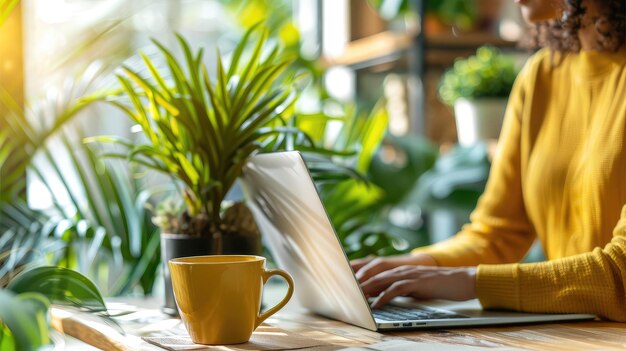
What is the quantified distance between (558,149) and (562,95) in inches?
3.9

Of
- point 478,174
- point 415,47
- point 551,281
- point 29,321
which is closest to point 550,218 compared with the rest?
point 551,281

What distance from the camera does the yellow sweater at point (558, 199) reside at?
1.00m

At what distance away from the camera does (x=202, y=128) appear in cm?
106

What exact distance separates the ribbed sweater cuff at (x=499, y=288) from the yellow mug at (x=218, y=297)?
310 mm

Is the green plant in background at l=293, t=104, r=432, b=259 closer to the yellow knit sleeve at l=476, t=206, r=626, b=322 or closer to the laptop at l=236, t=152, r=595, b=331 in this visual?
the laptop at l=236, t=152, r=595, b=331

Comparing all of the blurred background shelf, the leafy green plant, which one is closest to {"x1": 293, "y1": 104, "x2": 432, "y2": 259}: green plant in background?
the leafy green plant

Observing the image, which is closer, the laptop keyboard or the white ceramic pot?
the laptop keyboard

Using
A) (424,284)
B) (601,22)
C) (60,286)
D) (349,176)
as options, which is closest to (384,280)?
(424,284)

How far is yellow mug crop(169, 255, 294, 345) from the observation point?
82 centimetres

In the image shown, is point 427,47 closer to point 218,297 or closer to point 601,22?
point 601,22

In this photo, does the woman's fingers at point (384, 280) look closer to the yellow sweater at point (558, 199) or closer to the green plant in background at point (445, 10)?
the yellow sweater at point (558, 199)

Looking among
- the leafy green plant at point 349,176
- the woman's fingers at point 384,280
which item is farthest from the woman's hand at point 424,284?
the leafy green plant at point 349,176

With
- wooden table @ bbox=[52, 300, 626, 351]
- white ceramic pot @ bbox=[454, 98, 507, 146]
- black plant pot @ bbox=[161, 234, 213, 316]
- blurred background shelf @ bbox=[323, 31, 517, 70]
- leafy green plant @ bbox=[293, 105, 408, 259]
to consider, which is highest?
blurred background shelf @ bbox=[323, 31, 517, 70]

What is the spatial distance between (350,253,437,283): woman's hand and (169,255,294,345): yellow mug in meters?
0.28
